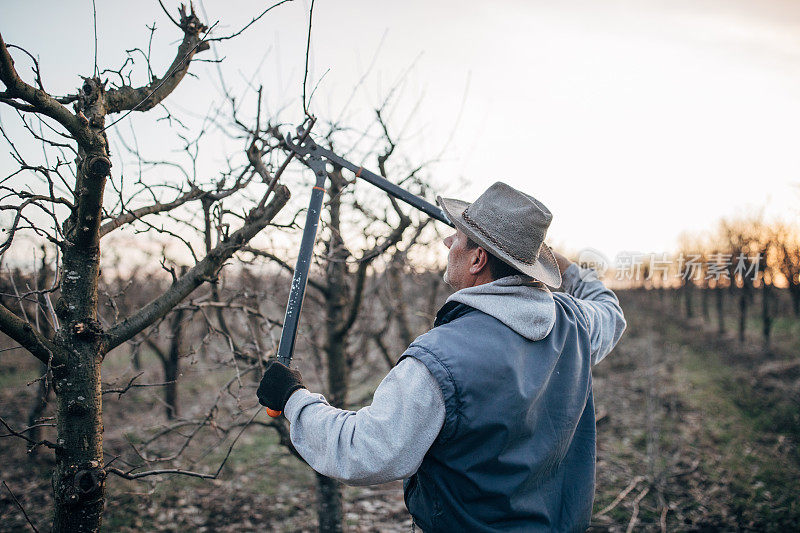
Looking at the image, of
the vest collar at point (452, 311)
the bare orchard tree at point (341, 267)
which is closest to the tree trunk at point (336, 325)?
the bare orchard tree at point (341, 267)

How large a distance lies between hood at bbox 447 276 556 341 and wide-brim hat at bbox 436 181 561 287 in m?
0.07

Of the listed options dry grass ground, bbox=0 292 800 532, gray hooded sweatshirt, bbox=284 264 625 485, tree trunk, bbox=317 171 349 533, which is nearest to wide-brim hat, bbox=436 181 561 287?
gray hooded sweatshirt, bbox=284 264 625 485

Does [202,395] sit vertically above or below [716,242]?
below

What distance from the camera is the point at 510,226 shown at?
74.2 inches

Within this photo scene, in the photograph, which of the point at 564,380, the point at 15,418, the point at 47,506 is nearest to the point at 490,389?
the point at 564,380

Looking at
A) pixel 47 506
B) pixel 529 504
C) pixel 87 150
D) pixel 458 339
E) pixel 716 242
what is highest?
pixel 716 242

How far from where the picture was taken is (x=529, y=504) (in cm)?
179

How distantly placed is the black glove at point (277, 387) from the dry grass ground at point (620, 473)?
1.55 meters

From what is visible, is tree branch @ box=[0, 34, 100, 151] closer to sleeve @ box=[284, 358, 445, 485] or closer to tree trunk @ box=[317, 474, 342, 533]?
sleeve @ box=[284, 358, 445, 485]

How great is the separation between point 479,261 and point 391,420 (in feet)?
2.45

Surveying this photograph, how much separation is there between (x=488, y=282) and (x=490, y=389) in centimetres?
49

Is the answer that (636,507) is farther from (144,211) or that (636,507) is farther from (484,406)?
(144,211)

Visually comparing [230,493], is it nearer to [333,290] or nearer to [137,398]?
[333,290]

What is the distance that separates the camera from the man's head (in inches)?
76.0
